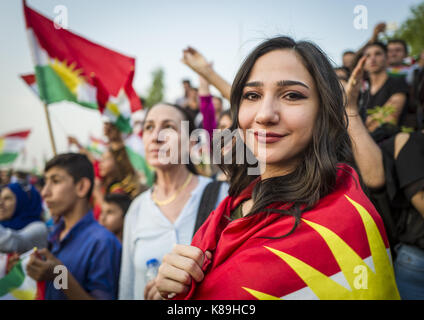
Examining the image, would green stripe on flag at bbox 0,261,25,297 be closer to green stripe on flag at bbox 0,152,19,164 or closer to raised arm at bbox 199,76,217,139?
raised arm at bbox 199,76,217,139

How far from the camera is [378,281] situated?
3.67 ft

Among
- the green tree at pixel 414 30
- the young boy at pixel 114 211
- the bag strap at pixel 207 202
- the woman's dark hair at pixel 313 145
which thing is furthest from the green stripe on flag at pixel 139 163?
the green tree at pixel 414 30

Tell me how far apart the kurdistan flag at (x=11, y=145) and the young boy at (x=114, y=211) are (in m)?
3.36

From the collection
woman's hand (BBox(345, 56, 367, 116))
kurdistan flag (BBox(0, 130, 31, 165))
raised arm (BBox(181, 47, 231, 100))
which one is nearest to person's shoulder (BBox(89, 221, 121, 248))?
raised arm (BBox(181, 47, 231, 100))

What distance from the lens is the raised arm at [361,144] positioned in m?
1.95

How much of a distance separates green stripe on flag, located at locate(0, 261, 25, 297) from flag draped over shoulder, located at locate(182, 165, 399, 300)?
1890mm

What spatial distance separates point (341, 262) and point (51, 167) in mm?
2692

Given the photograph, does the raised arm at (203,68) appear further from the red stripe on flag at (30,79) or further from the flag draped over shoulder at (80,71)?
the red stripe on flag at (30,79)

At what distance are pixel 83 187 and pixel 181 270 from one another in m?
2.12

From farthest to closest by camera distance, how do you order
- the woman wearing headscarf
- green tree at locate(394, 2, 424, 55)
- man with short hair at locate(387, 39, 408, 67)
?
green tree at locate(394, 2, 424, 55) → man with short hair at locate(387, 39, 408, 67) → the woman wearing headscarf

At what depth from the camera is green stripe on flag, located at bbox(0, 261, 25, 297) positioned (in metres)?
2.45

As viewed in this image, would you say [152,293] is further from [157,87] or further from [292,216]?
[157,87]

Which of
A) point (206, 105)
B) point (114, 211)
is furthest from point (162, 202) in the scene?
point (114, 211)
